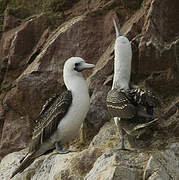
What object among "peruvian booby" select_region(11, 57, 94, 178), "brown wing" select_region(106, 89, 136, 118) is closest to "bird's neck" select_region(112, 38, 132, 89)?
"brown wing" select_region(106, 89, 136, 118)

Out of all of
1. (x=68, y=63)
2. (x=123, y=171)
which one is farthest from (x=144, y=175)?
(x=68, y=63)

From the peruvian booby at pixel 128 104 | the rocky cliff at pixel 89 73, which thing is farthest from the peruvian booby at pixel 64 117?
the peruvian booby at pixel 128 104

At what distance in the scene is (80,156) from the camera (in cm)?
550

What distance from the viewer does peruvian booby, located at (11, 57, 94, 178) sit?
19.2ft

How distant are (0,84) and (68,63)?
1.35 m

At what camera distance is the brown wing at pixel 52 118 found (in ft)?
19.2

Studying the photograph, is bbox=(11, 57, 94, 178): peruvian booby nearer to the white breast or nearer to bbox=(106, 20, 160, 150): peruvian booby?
the white breast

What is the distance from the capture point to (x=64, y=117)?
5.89 m

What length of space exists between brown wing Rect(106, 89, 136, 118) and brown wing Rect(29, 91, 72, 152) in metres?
0.54

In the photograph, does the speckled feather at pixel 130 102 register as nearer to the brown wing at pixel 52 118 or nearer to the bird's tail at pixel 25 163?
the brown wing at pixel 52 118

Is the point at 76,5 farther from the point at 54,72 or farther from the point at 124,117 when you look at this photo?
the point at 124,117

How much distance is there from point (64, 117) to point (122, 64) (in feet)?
2.56

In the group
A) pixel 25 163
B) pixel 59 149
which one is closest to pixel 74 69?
pixel 59 149

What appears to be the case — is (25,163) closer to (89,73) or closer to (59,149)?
(59,149)
